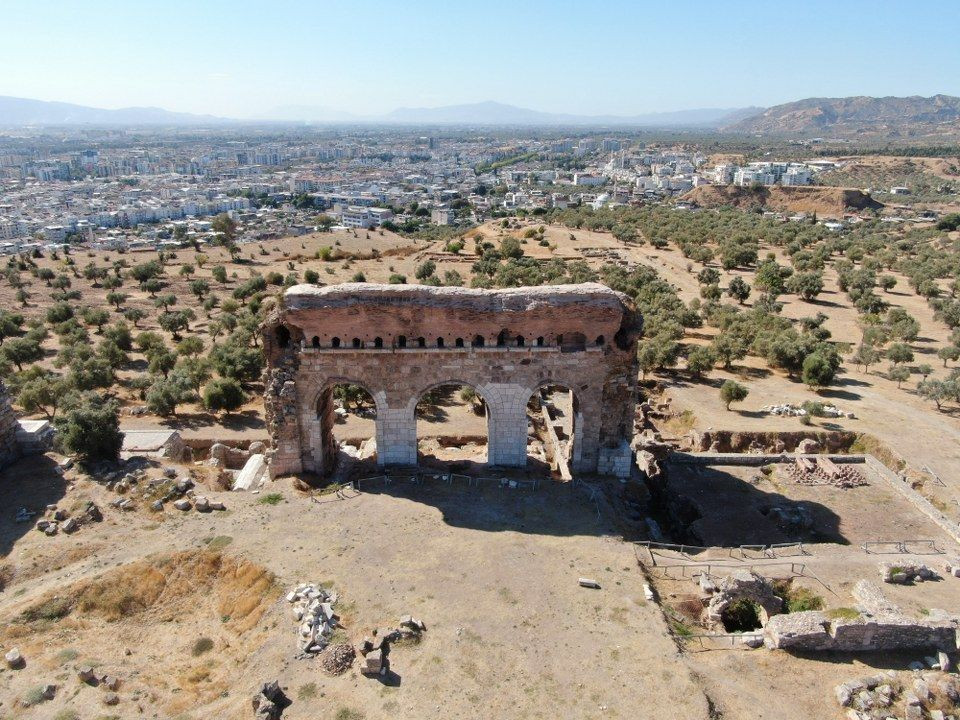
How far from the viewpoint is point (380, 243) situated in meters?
96.3

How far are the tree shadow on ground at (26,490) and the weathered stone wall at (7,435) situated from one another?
30cm

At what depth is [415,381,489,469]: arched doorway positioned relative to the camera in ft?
83.4

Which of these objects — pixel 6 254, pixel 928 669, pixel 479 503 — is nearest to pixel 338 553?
pixel 479 503

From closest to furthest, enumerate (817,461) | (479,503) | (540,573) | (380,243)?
1. (540,573)
2. (479,503)
3. (817,461)
4. (380,243)

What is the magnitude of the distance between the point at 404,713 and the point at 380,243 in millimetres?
88007

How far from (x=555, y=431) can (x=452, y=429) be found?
5272 mm

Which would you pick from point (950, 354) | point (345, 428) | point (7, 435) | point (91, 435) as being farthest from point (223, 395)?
point (950, 354)

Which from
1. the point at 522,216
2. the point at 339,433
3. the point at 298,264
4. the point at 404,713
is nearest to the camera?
the point at 404,713

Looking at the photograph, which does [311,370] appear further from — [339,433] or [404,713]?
[404,713]

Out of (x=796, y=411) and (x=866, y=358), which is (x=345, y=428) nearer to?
(x=796, y=411)

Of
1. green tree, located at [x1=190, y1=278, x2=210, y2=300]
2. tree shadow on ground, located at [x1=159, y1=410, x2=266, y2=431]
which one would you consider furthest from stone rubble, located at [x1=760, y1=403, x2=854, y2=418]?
green tree, located at [x1=190, y1=278, x2=210, y2=300]

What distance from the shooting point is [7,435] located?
23562 millimetres

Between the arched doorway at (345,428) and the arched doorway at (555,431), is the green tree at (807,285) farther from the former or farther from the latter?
the arched doorway at (345,428)

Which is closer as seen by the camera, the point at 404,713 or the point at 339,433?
the point at 404,713
